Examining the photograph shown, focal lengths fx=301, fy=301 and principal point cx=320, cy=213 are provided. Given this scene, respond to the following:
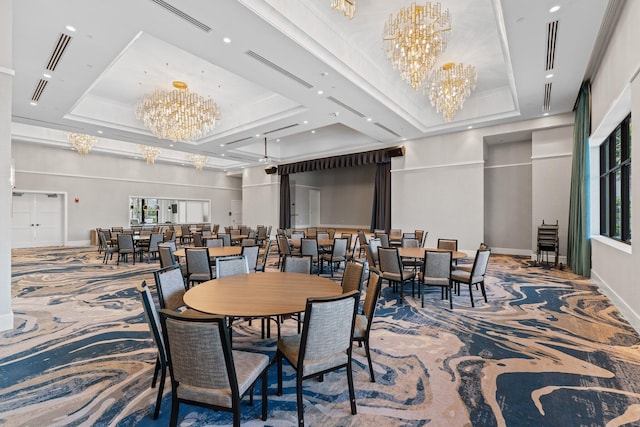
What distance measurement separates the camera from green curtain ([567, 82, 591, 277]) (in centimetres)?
635

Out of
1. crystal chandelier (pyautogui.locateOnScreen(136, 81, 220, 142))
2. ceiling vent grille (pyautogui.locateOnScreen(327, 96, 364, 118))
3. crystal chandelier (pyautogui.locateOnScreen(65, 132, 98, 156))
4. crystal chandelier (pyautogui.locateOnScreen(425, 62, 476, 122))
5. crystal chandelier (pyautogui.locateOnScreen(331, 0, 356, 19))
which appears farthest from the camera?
crystal chandelier (pyautogui.locateOnScreen(65, 132, 98, 156))

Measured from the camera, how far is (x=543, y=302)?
4754mm

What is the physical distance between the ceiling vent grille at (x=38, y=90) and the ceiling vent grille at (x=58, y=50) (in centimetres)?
79

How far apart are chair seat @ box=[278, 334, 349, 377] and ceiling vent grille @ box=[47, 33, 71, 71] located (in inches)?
218

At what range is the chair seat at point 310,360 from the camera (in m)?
1.94

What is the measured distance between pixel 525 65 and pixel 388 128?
166 inches

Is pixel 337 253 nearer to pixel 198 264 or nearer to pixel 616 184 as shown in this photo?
pixel 198 264

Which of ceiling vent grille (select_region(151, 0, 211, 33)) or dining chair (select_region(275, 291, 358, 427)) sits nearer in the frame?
dining chair (select_region(275, 291, 358, 427))

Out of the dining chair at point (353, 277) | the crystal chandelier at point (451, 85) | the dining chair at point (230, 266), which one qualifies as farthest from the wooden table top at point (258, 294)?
the crystal chandelier at point (451, 85)

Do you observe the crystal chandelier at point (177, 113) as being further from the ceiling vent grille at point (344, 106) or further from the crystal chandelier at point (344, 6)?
the crystal chandelier at point (344, 6)

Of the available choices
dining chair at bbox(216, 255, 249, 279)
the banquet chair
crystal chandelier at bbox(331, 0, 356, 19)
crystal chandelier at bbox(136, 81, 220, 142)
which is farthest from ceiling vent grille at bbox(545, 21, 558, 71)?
crystal chandelier at bbox(136, 81, 220, 142)

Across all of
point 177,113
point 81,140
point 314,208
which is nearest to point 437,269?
point 177,113

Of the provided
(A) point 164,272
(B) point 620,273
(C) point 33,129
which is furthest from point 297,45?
(C) point 33,129

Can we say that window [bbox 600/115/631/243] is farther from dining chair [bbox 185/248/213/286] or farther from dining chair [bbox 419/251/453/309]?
dining chair [bbox 185/248/213/286]
